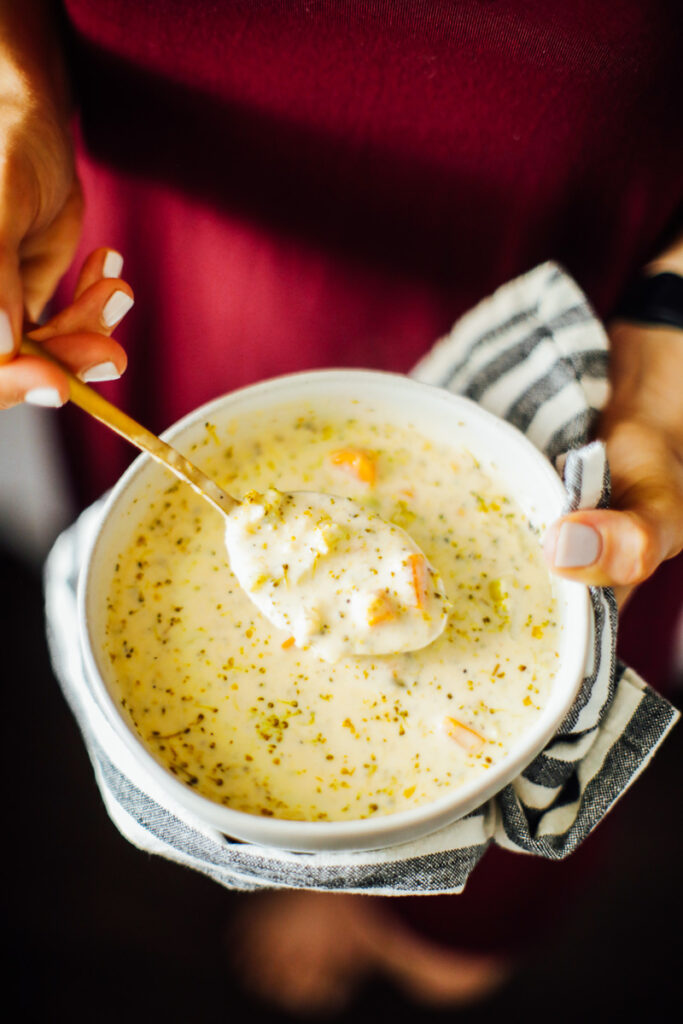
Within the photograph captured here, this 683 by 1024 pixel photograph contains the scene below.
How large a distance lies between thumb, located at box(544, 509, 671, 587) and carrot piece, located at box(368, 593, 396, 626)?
0.46 ft

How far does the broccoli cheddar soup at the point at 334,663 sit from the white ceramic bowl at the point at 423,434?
0.02 metres

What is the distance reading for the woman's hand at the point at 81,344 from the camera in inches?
27.1

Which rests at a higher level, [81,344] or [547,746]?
[81,344]

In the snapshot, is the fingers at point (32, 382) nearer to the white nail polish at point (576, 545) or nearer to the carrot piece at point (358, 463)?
the carrot piece at point (358, 463)

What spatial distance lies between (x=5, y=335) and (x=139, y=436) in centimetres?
14

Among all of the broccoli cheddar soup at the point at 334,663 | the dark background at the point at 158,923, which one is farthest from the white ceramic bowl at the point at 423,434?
the dark background at the point at 158,923

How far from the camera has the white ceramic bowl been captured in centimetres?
62

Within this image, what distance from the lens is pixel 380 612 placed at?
2.31ft

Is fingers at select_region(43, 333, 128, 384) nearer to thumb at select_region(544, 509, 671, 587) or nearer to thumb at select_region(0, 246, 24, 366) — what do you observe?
thumb at select_region(0, 246, 24, 366)

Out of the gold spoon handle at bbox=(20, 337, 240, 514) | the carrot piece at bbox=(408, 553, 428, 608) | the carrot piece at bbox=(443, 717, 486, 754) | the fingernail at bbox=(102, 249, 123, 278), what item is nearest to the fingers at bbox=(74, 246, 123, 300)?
the fingernail at bbox=(102, 249, 123, 278)

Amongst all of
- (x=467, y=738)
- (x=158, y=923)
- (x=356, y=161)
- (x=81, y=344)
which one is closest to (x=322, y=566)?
(x=467, y=738)

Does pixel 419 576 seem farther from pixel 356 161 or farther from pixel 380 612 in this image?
pixel 356 161

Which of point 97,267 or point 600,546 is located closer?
point 600,546

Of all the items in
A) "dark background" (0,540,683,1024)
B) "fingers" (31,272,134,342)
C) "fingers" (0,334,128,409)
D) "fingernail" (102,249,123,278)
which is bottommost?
"dark background" (0,540,683,1024)
